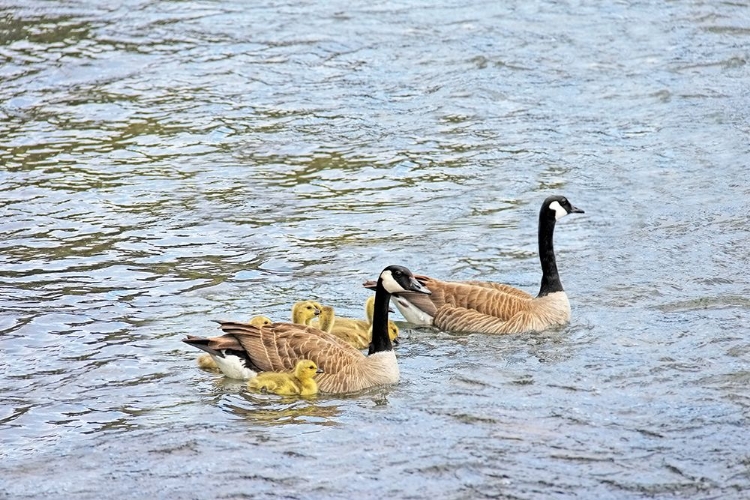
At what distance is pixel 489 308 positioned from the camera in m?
12.7

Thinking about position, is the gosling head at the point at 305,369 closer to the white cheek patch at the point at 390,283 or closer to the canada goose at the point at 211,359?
the canada goose at the point at 211,359

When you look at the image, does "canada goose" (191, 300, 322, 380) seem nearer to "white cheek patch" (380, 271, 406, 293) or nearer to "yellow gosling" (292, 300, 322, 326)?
"yellow gosling" (292, 300, 322, 326)

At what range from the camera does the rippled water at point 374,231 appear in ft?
31.8

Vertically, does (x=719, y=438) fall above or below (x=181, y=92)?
below

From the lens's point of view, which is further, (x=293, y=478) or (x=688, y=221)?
(x=688, y=221)

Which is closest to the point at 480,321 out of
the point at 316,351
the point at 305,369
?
the point at 316,351

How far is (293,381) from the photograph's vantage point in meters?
11.0

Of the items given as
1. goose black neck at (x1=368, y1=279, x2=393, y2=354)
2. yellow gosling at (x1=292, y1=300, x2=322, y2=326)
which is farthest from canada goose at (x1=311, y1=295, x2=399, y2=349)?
goose black neck at (x1=368, y1=279, x2=393, y2=354)

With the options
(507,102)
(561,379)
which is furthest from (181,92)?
(561,379)

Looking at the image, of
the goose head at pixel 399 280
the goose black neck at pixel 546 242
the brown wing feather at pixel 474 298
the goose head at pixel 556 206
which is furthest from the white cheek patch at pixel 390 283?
the goose head at pixel 556 206

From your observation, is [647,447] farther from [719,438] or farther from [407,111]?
[407,111]

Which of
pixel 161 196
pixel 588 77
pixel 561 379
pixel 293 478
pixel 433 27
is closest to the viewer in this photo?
pixel 293 478

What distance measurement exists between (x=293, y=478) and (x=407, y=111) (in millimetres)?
11297

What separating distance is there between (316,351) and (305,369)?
1.05 feet
